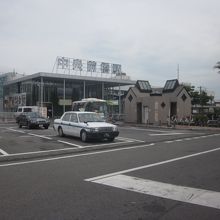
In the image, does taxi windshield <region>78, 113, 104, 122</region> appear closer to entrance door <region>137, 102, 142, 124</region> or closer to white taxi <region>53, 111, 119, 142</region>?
white taxi <region>53, 111, 119, 142</region>

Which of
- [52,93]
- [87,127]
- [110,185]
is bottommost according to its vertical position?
[110,185]

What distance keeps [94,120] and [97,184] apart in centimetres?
1187

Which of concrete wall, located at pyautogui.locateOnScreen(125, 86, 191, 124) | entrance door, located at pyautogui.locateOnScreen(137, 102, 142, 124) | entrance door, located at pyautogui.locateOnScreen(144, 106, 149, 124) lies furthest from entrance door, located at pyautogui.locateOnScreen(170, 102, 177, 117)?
entrance door, located at pyautogui.locateOnScreen(137, 102, 142, 124)

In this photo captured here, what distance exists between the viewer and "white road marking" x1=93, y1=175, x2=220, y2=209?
7.43 m

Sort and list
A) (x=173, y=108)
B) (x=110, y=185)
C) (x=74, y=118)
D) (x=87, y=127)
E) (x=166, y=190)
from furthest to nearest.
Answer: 1. (x=173, y=108)
2. (x=74, y=118)
3. (x=87, y=127)
4. (x=110, y=185)
5. (x=166, y=190)

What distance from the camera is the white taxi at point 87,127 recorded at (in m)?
19.3

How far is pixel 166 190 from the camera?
27.2ft

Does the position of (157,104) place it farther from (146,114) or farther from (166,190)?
(166,190)

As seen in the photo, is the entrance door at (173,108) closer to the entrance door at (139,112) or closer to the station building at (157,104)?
the station building at (157,104)

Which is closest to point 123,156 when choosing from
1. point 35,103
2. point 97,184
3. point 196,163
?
point 196,163

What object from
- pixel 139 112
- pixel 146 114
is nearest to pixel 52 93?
pixel 139 112

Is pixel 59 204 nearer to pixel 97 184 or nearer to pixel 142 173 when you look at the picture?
pixel 97 184

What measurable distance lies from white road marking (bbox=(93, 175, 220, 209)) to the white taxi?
9.56 metres

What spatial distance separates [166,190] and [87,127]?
1143cm
